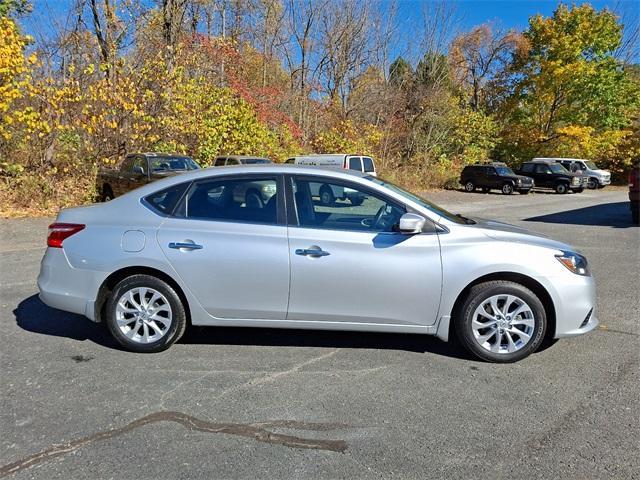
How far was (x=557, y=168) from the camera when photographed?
27.9 meters

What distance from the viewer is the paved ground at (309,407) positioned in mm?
2703

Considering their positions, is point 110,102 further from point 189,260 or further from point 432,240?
point 432,240

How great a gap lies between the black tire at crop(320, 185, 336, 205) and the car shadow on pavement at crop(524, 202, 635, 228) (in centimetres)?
1137

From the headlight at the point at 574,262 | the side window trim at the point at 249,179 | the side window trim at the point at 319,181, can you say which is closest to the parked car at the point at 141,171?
the side window trim at the point at 249,179

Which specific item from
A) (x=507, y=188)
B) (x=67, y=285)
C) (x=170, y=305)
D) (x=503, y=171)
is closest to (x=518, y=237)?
(x=170, y=305)

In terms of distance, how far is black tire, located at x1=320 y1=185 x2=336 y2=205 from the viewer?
4.15 metres

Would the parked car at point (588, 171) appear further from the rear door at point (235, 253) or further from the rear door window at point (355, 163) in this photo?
the rear door at point (235, 253)

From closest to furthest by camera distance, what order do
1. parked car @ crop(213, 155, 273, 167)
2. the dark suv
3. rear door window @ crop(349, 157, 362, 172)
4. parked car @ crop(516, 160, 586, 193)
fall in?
parked car @ crop(213, 155, 273, 167), rear door window @ crop(349, 157, 362, 172), the dark suv, parked car @ crop(516, 160, 586, 193)

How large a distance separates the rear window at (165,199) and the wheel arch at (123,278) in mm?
511

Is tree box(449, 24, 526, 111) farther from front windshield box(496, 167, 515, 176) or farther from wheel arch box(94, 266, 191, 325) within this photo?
wheel arch box(94, 266, 191, 325)

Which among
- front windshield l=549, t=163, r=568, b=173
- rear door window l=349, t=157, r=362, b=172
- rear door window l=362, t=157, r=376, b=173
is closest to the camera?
rear door window l=349, t=157, r=362, b=172

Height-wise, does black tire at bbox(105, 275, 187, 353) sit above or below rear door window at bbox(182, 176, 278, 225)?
below

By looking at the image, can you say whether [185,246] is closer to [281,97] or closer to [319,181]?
[319,181]

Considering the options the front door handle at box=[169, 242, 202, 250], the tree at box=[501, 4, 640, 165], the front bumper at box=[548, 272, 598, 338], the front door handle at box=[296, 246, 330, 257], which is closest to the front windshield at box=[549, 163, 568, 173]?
the tree at box=[501, 4, 640, 165]
